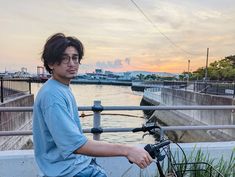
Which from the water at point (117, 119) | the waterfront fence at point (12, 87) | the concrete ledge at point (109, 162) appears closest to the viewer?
the concrete ledge at point (109, 162)

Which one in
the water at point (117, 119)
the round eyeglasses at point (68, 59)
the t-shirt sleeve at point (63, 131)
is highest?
the round eyeglasses at point (68, 59)

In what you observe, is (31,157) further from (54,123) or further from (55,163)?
(54,123)

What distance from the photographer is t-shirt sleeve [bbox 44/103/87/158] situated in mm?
2029

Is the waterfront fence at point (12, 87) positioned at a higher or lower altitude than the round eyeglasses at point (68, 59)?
lower

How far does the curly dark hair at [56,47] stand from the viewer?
222 centimetres

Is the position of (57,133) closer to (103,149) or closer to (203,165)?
(103,149)

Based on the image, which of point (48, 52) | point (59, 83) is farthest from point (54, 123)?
point (48, 52)

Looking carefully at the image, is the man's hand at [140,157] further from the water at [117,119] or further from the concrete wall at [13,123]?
the concrete wall at [13,123]

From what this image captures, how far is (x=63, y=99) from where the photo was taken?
2123mm

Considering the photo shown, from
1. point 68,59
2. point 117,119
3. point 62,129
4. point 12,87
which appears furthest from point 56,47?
point 117,119

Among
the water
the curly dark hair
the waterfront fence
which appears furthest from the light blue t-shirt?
the waterfront fence

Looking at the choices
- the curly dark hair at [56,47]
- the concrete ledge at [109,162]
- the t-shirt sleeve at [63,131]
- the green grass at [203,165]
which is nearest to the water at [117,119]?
the concrete ledge at [109,162]

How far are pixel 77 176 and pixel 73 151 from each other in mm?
304

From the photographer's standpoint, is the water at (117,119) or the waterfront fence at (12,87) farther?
the water at (117,119)
